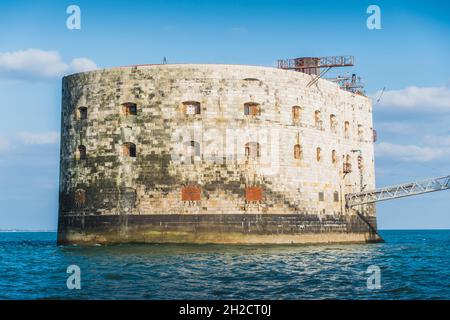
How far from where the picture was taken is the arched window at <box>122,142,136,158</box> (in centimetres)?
3256

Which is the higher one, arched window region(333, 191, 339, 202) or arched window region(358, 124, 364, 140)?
arched window region(358, 124, 364, 140)

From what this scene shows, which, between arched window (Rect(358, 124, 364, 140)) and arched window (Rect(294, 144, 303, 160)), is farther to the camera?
arched window (Rect(358, 124, 364, 140))

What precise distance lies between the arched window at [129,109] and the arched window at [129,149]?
1.54m

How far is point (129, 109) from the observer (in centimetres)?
3284

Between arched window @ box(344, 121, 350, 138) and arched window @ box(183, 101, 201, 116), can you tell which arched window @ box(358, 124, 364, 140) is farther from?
arched window @ box(183, 101, 201, 116)

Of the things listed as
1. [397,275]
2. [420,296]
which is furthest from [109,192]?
[420,296]

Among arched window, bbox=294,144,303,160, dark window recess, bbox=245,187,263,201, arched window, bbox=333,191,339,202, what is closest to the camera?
dark window recess, bbox=245,187,263,201

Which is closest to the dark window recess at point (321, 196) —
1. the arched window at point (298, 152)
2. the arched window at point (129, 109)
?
the arched window at point (298, 152)

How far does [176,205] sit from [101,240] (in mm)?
4367

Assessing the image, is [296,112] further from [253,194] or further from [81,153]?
[81,153]

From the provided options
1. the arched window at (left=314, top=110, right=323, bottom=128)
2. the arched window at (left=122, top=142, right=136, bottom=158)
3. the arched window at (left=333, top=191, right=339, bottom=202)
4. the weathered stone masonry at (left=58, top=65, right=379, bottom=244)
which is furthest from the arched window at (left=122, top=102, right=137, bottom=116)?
the arched window at (left=333, top=191, right=339, bottom=202)

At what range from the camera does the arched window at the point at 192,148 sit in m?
31.8

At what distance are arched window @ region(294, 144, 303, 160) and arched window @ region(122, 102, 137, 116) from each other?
342 inches

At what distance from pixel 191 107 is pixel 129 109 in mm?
3240
